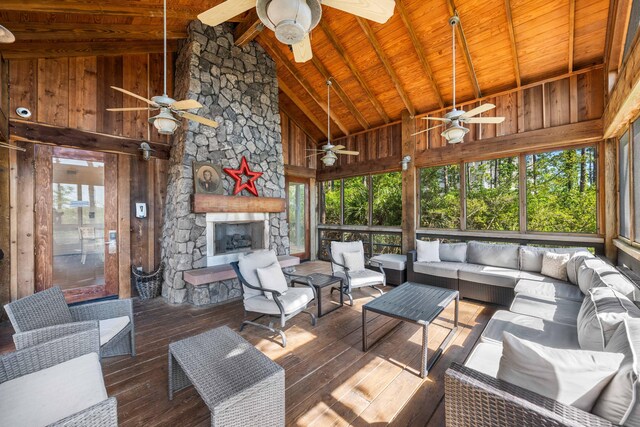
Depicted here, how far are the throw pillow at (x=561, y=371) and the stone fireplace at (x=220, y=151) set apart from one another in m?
4.02

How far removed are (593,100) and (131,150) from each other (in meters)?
7.39

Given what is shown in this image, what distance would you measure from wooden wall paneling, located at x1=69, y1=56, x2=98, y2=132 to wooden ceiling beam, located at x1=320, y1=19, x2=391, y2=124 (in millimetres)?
3803

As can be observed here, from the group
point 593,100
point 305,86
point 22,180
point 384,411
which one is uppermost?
point 305,86

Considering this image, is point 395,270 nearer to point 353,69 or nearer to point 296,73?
point 353,69

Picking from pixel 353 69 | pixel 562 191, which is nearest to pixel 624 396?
pixel 562 191

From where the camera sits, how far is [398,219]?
20.4 feet

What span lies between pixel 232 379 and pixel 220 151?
3.97 metres

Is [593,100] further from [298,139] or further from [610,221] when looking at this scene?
[298,139]

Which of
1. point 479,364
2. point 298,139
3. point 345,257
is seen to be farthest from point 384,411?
point 298,139

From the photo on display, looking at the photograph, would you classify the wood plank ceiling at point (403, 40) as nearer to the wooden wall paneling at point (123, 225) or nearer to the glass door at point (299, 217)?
the wooden wall paneling at point (123, 225)

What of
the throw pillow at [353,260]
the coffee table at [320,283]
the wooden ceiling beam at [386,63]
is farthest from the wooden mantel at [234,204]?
the wooden ceiling beam at [386,63]

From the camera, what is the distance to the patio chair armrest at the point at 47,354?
163 cm

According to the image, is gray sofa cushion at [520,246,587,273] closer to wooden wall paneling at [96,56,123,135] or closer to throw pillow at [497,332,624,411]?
throw pillow at [497,332,624,411]

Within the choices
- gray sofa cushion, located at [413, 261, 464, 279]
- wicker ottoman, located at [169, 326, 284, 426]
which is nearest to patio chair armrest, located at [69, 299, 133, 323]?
wicker ottoman, located at [169, 326, 284, 426]
